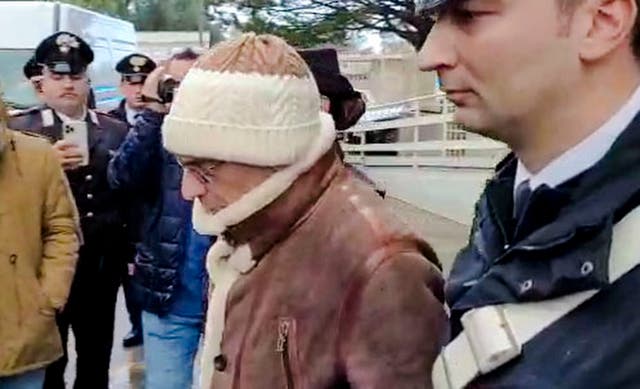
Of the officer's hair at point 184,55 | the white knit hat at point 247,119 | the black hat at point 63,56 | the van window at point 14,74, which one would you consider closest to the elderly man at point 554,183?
the white knit hat at point 247,119

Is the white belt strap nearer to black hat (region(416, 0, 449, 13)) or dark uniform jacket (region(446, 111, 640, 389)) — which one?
dark uniform jacket (region(446, 111, 640, 389))

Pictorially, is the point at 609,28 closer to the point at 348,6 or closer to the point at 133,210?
the point at 133,210

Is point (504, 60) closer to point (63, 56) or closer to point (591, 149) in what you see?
point (591, 149)

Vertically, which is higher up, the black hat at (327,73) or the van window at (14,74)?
the black hat at (327,73)

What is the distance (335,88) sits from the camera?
351cm

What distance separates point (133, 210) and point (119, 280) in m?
0.74

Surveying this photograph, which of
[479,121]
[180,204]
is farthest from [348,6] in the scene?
[479,121]

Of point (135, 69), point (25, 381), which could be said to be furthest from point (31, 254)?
point (135, 69)

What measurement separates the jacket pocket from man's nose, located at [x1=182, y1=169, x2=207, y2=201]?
0.36m

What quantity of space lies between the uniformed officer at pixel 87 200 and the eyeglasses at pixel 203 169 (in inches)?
115

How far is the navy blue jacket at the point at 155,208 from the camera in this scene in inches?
166

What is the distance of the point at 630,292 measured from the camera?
1249mm

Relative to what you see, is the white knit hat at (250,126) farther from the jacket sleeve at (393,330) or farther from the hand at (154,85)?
the hand at (154,85)

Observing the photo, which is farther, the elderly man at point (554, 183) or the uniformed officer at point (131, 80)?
the uniformed officer at point (131, 80)
